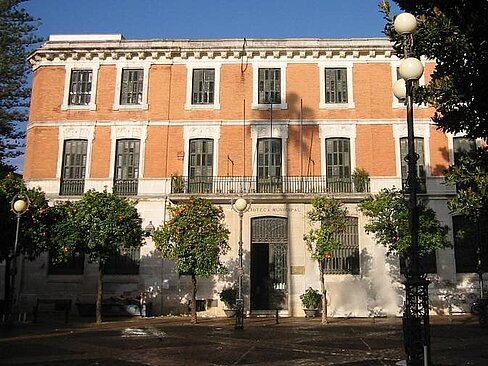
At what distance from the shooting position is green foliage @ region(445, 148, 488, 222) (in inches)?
422

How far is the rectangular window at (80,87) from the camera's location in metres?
24.5

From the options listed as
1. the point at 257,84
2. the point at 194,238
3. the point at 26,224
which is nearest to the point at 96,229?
the point at 26,224

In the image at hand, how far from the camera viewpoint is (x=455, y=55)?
10.5 meters

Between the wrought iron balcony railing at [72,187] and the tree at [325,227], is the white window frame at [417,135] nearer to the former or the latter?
the tree at [325,227]

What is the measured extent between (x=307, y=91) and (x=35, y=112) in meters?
13.4

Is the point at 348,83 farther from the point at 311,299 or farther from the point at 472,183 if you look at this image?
the point at 472,183

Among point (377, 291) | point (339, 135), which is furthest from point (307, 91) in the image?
point (377, 291)

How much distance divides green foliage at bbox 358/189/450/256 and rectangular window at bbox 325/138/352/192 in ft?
10.1

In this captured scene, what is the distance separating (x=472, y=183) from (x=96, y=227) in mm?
13140

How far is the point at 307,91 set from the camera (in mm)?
23969

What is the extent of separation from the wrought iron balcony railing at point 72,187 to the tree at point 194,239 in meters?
6.26

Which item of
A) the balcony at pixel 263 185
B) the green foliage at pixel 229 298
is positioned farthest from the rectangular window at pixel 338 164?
the green foliage at pixel 229 298

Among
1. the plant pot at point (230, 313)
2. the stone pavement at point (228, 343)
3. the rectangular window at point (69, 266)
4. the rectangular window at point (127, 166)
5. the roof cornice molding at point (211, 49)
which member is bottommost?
the stone pavement at point (228, 343)

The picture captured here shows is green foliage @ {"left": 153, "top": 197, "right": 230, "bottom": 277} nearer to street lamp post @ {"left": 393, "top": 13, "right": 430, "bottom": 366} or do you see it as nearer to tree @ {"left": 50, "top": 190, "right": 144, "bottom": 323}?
tree @ {"left": 50, "top": 190, "right": 144, "bottom": 323}
